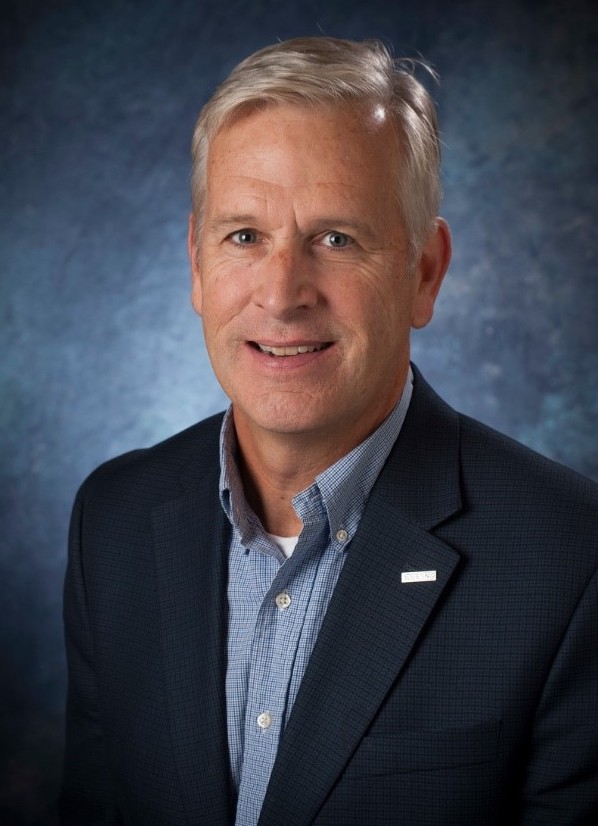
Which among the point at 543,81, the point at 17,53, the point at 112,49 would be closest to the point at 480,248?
the point at 543,81

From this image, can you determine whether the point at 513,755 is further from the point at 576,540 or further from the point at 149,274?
the point at 149,274

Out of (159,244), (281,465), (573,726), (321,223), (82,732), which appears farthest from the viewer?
(159,244)

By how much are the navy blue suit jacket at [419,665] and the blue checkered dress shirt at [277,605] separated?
0.15ft

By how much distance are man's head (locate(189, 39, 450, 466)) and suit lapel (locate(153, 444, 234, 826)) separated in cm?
33

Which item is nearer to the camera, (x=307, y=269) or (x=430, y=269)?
(x=307, y=269)

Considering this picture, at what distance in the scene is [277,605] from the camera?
2854 millimetres

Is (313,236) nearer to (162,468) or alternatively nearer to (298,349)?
(298,349)

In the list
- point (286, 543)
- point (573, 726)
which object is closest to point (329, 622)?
point (286, 543)

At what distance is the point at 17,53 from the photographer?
15.6 ft

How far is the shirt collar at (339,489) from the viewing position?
9.46 feet

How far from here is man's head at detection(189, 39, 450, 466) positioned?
275cm

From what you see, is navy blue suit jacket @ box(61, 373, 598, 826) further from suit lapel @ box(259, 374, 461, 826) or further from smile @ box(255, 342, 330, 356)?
smile @ box(255, 342, 330, 356)

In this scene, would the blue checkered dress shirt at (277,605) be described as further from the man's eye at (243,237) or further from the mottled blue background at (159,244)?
the mottled blue background at (159,244)

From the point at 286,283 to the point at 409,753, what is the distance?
1.13 m
